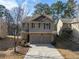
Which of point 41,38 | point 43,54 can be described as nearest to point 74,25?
point 41,38

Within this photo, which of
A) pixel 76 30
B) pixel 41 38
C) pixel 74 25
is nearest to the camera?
pixel 41 38

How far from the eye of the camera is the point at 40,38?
3406cm

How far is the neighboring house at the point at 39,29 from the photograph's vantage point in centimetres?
3391

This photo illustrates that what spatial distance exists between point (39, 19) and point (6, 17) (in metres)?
25.7

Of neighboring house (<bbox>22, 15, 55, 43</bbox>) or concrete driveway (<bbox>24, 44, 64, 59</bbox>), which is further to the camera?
neighboring house (<bbox>22, 15, 55, 43</bbox>)

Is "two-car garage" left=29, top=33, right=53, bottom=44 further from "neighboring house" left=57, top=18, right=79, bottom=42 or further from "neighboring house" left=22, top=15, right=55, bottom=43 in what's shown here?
"neighboring house" left=57, top=18, right=79, bottom=42

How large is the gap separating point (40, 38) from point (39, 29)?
174 cm

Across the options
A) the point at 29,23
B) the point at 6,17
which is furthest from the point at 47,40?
the point at 6,17

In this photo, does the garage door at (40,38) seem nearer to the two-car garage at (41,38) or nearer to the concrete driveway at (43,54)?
the two-car garage at (41,38)

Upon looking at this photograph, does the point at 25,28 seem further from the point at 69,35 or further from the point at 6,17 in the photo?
the point at 6,17

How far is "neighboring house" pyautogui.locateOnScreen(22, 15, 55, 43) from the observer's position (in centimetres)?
3391

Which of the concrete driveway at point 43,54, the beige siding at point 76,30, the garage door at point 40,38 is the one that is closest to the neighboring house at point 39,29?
the garage door at point 40,38

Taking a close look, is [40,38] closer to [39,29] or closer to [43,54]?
[39,29]

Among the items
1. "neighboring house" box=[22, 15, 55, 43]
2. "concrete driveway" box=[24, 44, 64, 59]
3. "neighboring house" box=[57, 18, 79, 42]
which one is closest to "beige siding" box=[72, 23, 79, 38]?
"neighboring house" box=[57, 18, 79, 42]
